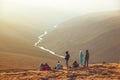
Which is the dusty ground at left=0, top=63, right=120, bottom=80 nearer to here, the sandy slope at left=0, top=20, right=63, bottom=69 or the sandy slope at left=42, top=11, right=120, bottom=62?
the sandy slope at left=0, top=20, right=63, bottom=69

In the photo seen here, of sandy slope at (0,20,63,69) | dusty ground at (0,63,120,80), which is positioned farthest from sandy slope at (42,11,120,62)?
dusty ground at (0,63,120,80)

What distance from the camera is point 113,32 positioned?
13238 centimetres

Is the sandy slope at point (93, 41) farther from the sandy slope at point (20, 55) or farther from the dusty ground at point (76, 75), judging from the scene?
the dusty ground at point (76, 75)

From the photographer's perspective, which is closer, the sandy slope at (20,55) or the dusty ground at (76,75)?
the dusty ground at (76,75)

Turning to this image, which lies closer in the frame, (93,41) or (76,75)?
(76,75)

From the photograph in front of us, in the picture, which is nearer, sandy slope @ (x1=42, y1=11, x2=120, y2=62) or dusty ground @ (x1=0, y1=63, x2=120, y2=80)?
dusty ground @ (x1=0, y1=63, x2=120, y2=80)

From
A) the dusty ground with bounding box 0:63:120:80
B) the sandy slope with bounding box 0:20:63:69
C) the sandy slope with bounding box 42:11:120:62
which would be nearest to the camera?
the dusty ground with bounding box 0:63:120:80

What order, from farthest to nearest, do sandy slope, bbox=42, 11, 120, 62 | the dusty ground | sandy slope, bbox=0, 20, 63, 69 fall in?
sandy slope, bbox=42, 11, 120, 62
sandy slope, bbox=0, 20, 63, 69
the dusty ground

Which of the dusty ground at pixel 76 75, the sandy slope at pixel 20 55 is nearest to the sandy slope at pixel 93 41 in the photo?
the sandy slope at pixel 20 55

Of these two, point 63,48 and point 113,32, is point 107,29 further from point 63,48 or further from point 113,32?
point 63,48

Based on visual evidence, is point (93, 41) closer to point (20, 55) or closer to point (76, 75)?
point (20, 55)

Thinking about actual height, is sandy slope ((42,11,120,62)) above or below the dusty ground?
above

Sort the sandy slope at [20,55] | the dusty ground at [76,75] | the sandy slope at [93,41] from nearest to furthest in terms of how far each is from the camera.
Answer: the dusty ground at [76,75] < the sandy slope at [20,55] < the sandy slope at [93,41]

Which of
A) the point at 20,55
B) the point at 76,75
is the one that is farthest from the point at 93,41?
the point at 76,75
